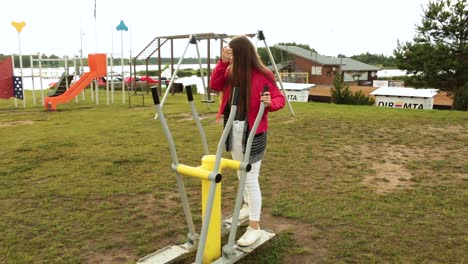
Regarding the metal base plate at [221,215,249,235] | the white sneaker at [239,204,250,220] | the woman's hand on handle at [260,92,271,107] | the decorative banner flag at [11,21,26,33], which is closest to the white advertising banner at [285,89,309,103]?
the decorative banner flag at [11,21,26,33]

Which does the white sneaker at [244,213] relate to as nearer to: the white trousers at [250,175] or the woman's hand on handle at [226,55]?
the white trousers at [250,175]

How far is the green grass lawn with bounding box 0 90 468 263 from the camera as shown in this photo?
9.00 ft

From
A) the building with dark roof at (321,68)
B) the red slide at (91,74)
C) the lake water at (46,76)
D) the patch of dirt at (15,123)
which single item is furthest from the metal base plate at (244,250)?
the building with dark roof at (321,68)

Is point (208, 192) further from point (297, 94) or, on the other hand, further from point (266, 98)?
point (297, 94)

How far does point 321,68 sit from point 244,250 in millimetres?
41785

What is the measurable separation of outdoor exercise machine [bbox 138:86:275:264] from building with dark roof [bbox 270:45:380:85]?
3984 cm

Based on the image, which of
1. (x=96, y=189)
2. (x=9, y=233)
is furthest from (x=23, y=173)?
(x=9, y=233)

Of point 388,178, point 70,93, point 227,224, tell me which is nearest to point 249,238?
point 227,224

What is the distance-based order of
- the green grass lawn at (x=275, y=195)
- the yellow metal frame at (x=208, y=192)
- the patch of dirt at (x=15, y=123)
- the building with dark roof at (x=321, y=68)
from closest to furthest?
the yellow metal frame at (x=208, y=192) → the green grass lawn at (x=275, y=195) → the patch of dirt at (x=15, y=123) → the building with dark roof at (x=321, y=68)

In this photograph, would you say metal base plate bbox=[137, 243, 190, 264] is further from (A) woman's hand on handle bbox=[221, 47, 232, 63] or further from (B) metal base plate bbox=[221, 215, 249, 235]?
(A) woman's hand on handle bbox=[221, 47, 232, 63]

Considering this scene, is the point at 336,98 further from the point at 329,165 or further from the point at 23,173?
the point at 23,173

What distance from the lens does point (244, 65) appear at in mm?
2469

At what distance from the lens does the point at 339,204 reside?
11.7 ft

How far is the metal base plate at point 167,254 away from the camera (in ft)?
8.04
